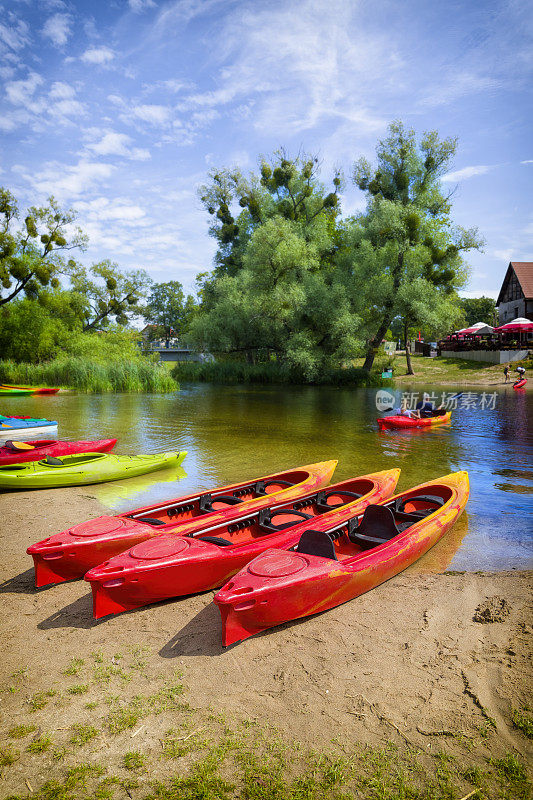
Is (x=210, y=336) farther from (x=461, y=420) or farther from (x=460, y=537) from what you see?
(x=460, y=537)

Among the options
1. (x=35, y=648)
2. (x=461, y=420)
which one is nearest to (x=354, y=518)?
(x=35, y=648)

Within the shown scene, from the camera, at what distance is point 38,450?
30.8 feet

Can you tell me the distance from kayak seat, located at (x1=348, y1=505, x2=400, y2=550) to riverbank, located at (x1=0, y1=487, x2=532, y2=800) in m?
0.76

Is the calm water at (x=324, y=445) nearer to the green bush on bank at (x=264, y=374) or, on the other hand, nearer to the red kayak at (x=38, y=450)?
the red kayak at (x=38, y=450)

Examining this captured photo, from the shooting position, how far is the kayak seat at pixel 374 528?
17.1ft

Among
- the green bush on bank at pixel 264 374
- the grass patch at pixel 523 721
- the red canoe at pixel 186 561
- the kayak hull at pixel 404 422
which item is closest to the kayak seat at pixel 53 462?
the red canoe at pixel 186 561

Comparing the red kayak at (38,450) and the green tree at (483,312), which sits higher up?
the green tree at (483,312)

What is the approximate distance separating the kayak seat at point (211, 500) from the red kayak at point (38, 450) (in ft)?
15.6

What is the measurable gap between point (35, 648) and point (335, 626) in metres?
2.36

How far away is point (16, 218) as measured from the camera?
33906 mm

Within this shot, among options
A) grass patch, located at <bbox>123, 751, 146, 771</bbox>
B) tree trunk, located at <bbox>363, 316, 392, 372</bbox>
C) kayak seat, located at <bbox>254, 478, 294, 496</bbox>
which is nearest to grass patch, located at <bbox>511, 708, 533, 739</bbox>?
grass patch, located at <bbox>123, 751, 146, 771</bbox>

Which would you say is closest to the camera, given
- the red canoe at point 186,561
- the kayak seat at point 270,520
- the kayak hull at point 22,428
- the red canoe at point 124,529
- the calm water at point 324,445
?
the red canoe at point 186,561

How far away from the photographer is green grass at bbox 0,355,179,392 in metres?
25.7

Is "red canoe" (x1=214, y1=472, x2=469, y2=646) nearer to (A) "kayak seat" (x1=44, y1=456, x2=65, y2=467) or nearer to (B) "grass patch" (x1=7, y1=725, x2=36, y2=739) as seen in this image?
(B) "grass patch" (x1=7, y1=725, x2=36, y2=739)
